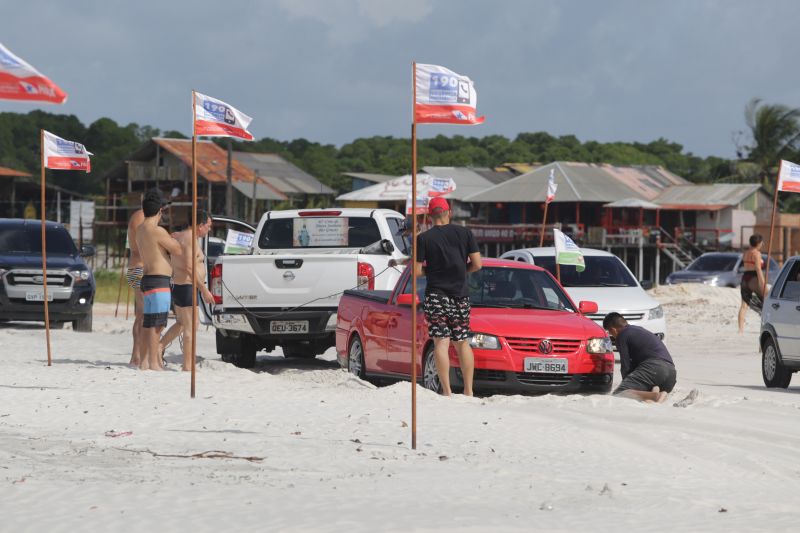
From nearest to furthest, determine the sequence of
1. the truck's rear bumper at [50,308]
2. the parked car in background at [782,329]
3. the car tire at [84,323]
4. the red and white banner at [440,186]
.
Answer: the parked car in background at [782,329]
the truck's rear bumper at [50,308]
the car tire at [84,323]
the red and white banner at [440,186]

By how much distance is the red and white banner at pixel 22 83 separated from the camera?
8.16 m

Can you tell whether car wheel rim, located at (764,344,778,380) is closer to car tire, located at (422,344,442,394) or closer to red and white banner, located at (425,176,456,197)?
car tire, located at (422,344,442,394)

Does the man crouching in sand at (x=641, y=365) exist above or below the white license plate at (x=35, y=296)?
below

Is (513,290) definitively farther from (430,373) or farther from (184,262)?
(184,262)

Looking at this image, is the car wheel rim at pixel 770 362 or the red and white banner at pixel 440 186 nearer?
the car wheel rim at pixel 770 362

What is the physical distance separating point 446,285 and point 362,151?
129396 millimetres

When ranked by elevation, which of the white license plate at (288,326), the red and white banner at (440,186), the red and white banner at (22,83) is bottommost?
the white license plate at (288,326)

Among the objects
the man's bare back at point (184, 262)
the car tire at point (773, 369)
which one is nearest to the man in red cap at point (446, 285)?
the man's bare back at point (184, 262)

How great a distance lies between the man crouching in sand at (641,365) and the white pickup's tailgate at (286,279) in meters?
3.78

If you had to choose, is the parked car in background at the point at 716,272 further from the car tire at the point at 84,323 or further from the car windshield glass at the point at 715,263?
the car tire at the point at 84,323

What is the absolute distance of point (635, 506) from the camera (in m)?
8.42

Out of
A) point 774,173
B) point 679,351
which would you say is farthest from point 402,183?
point 679,351

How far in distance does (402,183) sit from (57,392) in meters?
61.2

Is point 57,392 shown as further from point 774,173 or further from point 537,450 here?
point 774,173
